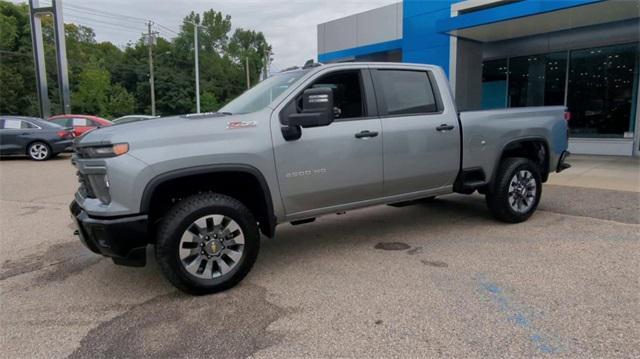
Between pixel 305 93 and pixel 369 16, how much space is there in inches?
665

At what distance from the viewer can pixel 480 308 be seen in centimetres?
346

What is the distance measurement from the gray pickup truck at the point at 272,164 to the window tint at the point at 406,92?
0.02 meters

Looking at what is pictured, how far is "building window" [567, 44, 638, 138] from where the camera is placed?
507 inches

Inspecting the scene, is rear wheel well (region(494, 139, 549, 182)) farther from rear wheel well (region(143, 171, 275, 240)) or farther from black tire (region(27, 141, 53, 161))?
black tire (region(27, 141, 53, 161))

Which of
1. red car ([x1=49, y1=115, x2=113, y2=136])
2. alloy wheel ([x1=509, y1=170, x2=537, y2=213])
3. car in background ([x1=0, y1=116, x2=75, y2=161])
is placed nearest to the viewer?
alloy wheel ([x1=509, y1=170, x2=537, y2=213])

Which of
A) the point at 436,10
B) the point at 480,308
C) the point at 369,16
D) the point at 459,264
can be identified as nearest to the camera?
the point at 480,308

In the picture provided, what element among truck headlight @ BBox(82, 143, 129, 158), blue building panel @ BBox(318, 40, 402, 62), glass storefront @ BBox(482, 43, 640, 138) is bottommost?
truck headlight @ BBox(82, 143, 129, 158)

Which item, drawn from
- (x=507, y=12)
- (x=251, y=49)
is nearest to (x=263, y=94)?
(x=507, y=12)

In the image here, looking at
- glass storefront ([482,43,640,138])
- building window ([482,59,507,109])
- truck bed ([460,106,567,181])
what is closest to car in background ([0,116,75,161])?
truck bed ([460,106,567,181])

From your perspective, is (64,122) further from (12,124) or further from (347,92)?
(347,92)

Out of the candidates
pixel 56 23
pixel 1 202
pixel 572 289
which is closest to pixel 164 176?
pixel 572 289

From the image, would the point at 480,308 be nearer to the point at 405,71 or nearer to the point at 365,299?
the point at 365,299

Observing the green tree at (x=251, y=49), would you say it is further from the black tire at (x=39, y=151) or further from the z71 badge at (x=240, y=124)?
the z71 badge at (x=240, y=124)

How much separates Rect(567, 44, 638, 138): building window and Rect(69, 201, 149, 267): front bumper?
14030 millimetres
